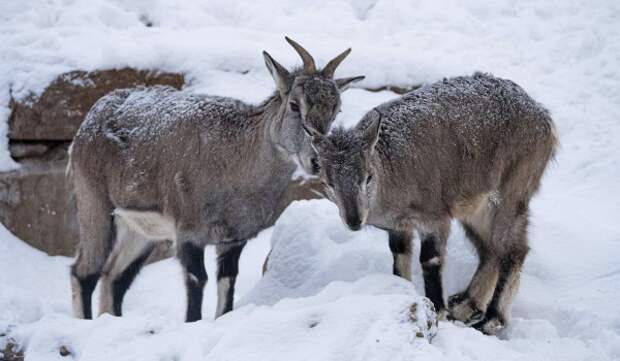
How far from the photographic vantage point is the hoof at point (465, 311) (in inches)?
257

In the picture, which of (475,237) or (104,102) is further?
(104,102)

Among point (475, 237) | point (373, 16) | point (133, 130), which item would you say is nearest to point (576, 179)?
point (475, 237)

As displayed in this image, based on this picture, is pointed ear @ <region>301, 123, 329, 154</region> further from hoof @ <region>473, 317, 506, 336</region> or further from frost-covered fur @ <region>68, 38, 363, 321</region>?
hoof @ <region>473, 317, 506, 336</region>

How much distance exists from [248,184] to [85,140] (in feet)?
5.39

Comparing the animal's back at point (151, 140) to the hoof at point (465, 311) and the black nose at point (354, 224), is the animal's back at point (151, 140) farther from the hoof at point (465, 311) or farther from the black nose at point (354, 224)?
the hoof at point (465, 311)

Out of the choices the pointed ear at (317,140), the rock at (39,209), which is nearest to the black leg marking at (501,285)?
the pointed ear at (317,140)

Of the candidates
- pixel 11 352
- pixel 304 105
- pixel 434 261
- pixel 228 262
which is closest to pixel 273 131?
pixel 304 105

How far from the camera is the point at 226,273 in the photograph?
6.82 meters

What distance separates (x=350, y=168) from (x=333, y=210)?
2.19m

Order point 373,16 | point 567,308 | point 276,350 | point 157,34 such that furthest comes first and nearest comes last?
point 373,16 < point 157,34 < point 567,308 < point 276,350

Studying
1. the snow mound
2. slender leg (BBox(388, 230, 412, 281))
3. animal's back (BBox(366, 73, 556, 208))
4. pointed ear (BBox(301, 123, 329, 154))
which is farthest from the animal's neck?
the snow mound

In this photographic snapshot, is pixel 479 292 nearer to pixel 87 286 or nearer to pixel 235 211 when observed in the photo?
pixel 235 211

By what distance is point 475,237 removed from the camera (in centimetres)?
688

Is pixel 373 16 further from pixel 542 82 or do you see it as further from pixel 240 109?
pixel 240 109
